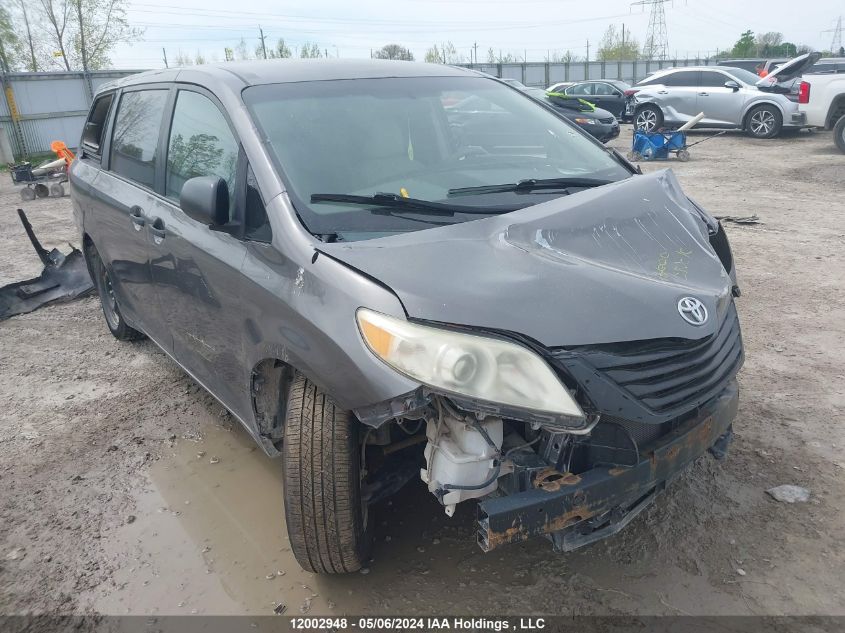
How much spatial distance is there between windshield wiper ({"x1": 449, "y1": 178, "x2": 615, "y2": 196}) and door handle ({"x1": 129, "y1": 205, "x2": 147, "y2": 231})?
1.74m

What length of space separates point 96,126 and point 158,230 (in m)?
1.99

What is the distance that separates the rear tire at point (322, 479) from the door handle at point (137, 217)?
5.37 feet

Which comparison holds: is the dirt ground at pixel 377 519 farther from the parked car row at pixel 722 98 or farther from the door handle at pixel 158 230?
the parked car row at pixel 722 98

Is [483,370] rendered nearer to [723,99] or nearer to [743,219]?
[743,219]

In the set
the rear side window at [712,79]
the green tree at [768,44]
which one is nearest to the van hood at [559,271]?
the rear side window at [712,79]

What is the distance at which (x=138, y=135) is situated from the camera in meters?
3.88

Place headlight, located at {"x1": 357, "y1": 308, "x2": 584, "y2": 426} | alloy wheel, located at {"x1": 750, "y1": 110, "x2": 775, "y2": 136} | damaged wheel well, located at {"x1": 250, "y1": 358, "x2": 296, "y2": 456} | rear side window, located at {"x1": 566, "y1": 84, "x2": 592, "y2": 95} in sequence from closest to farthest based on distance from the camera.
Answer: headlight, located at {"x1": 357, "y1": 308, "x2": 584, "y2": 426} → damaged wheel well, located at {"x1": 250, "y1": 358, "x2": 296, "y2": 456} → alloy wheel, located at {"x1": 750, "y1": 110, "x2": 775, "y2": 136} → rear side window, located at {"x1": 566, "y1": 84, "x2": 592, "y2": 95}

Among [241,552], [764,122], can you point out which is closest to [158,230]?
[241,552]

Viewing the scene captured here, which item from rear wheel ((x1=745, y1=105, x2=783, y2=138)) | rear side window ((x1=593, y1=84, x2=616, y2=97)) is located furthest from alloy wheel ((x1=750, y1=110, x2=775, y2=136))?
rear side window ((x1=593, y1=84, x2=616, y2=97))

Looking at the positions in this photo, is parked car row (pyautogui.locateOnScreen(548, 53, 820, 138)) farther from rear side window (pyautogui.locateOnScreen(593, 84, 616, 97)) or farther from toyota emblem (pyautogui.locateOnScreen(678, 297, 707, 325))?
toyota emblem (pyautogui.locateOnScreen(678, 297, 707, 325))

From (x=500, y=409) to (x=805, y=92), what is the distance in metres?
14.2

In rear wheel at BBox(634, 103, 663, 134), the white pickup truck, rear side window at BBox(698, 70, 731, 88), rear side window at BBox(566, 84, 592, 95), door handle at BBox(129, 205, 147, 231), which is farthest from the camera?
rear side window at BBox(566, 84, 592, 95)

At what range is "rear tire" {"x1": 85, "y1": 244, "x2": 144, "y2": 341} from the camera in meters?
4.86

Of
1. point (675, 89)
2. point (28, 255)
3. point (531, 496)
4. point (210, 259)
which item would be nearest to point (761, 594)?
point (531, 496)
